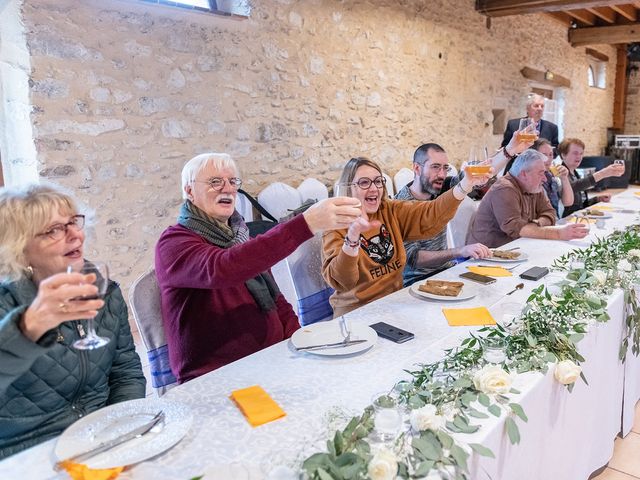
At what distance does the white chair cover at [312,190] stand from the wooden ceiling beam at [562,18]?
6.52 meters

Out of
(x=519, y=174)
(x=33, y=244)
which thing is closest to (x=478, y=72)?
(x=519, y=174)

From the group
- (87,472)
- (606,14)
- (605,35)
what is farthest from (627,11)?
(87,472)

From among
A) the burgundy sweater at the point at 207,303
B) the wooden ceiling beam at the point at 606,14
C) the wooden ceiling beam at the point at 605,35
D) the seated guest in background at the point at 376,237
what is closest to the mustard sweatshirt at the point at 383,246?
the seated guest in background at the point at 376,237

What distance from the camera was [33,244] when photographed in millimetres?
1198

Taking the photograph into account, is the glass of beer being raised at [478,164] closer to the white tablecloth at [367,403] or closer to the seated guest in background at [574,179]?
the white tablecloth at [367,403]

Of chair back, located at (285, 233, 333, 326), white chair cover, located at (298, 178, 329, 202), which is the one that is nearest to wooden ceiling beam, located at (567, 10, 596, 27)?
white chair cover, located at (298, 178, 329, 202)

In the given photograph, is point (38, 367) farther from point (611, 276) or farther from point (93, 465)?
point (611, 276)

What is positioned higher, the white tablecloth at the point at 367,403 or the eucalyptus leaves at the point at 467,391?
the eucalyptus leaves at the point at 467,391

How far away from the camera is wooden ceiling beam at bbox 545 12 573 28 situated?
28.5 feet

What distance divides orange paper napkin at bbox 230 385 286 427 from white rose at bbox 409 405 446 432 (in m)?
0.30

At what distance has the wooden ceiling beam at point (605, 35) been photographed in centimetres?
877

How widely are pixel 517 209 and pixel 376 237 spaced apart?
134 cm

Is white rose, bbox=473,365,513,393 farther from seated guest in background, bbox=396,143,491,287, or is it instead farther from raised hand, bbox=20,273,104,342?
seated guest in background, bbox=396,143,491,287

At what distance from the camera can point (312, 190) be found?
4570mm
